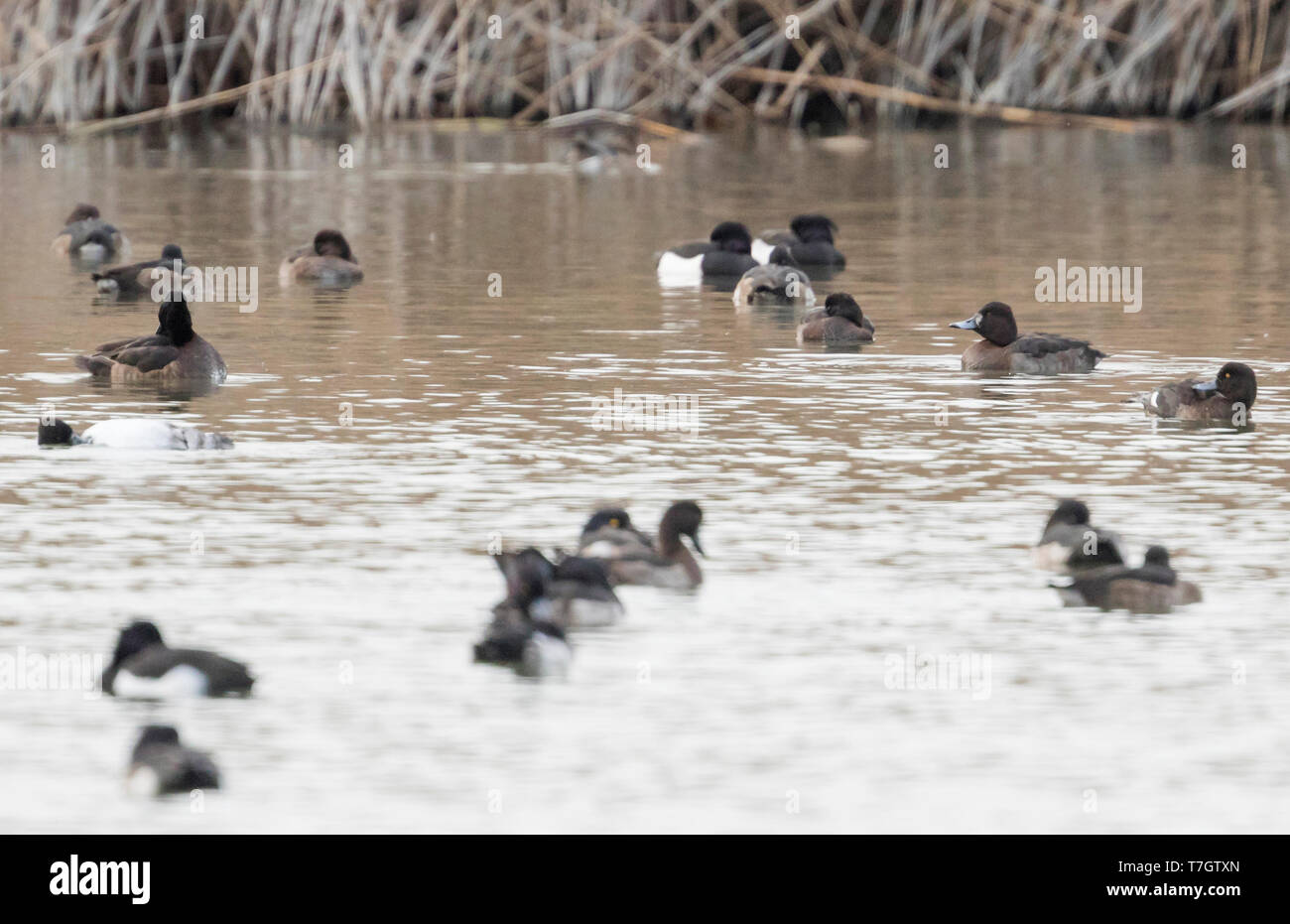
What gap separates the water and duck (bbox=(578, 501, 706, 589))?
0.29 feet

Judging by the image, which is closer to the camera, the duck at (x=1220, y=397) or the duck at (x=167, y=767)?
the duck at (x=167, y=767)

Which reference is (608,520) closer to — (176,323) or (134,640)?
(134,640)

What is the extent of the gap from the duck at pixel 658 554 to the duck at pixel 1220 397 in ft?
14.6

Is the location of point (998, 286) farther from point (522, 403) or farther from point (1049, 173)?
point (1049, 173)

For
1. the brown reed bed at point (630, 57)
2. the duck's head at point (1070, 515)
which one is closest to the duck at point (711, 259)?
the duck's head at point (1070, 515)

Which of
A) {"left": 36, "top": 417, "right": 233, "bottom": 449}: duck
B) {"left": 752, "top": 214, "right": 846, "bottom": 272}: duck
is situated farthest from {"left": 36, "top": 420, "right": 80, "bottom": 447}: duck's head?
{"left": 752, "top": 214, "right": 846, "bottom": 272}: duck

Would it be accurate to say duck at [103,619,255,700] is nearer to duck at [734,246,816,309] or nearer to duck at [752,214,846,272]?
duck at [734,246,816,309]

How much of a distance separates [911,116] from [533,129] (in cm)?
596

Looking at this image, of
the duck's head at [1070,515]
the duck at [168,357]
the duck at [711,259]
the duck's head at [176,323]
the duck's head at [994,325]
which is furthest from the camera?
the duck at [711,259]

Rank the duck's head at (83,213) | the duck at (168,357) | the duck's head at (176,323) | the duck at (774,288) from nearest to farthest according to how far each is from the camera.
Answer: the duck at (168,357) → the duck's head at (176,323) → the duck at (774,288) → the duck's head at (83,213)

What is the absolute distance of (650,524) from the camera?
10.7m

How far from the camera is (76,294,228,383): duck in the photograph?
14836mm

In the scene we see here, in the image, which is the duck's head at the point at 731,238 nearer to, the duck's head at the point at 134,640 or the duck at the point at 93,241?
the duck at the point at 93,241

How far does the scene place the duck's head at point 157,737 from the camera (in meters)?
7.34
